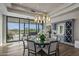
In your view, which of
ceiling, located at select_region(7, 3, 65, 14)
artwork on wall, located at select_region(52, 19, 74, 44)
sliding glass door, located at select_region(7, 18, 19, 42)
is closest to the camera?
ceiling, located at select_region(7, 3, 65, 14)

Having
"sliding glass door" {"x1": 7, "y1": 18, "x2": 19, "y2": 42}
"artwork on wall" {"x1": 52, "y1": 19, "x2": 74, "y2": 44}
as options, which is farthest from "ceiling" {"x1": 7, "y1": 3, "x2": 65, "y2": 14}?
"sliding glass door" {"x1": 7, "y1": 18, "x2": 19, "y2": 42}

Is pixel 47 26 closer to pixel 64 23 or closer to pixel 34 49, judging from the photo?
pixel 64 23

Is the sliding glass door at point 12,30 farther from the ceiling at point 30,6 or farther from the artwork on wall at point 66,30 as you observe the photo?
the artwork on wall at point 66,30

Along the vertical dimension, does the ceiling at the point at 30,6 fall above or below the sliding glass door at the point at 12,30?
above

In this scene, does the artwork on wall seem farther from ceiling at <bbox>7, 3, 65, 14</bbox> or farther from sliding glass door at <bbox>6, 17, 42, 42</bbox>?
sliding glass door at <bbox>6, 17, 42, 42</bbox>

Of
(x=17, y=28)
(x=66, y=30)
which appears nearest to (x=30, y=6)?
(x=17, y=28)

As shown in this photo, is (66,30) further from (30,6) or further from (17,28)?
(17,28)

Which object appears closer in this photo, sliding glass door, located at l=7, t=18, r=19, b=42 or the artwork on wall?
the artwork on wall

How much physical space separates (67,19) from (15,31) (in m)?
4.37

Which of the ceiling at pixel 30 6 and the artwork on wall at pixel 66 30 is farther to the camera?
the artwork on wall at pixel 66 30

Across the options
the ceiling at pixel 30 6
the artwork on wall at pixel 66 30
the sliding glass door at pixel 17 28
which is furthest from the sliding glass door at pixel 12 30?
the artwork on wall at pixel 66 30

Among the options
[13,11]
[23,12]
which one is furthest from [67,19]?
[13,11]

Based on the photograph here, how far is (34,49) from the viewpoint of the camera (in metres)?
3.59

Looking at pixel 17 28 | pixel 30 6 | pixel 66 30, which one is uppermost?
pixel 30 6
